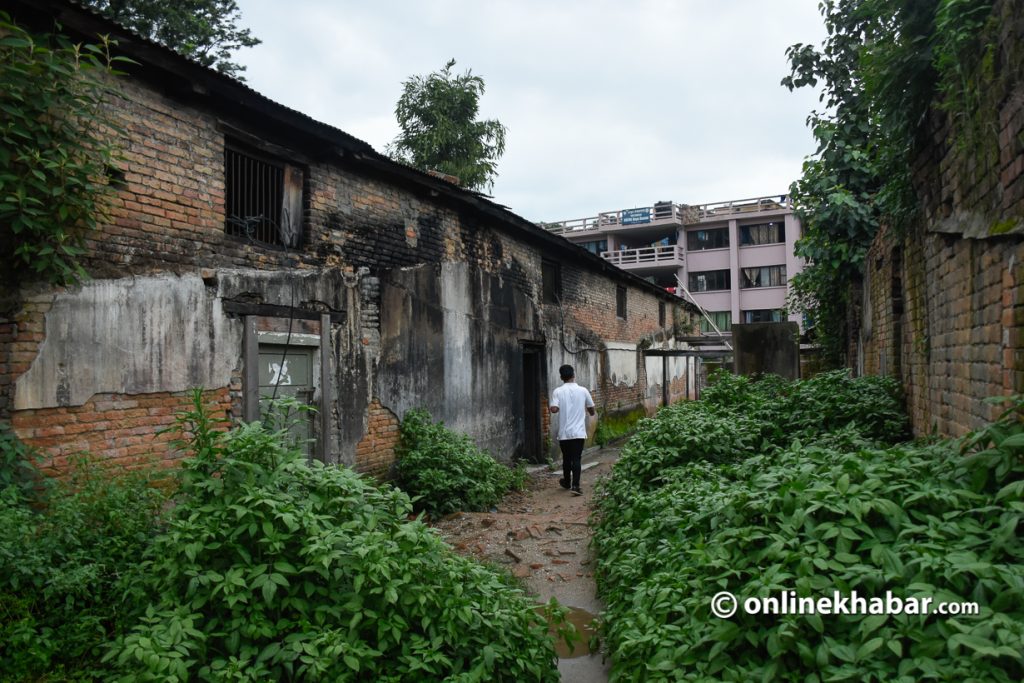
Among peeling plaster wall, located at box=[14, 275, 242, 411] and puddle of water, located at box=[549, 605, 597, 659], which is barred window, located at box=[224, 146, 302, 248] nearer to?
peeling plaster wall, located at box=[14, 275, 242, 411]

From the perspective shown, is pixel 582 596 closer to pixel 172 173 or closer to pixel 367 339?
pixel 367 339

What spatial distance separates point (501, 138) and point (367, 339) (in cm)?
1480

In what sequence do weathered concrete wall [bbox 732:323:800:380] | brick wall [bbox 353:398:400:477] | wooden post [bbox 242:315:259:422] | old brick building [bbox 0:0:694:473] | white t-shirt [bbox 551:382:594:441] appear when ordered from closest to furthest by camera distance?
old brick building [bbox 0:0:694:473], wooden post [bbox 242:315:259:422], brick wall [bbox 353:398:400:477], white t-shirt [bbox 551:382:594:441], weathered concrete wall [bbox 732:323:800:380]

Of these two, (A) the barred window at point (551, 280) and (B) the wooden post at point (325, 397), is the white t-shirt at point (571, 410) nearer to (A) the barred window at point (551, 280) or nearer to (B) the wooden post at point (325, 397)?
(B) the wooden post at point (325, 397)

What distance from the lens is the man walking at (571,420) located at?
906cm

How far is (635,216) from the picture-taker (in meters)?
36.2

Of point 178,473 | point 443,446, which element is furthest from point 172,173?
point 443,446

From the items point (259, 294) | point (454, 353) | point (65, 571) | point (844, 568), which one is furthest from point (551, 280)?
point (844, 568)

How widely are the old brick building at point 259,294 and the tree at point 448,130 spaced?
9880 mm

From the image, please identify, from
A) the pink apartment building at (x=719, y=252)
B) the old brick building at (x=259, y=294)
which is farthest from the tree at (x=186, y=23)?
the pink apartment building at (x=719, y=252)

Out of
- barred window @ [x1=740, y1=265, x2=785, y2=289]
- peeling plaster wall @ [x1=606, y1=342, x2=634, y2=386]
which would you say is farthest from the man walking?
barred window @ [x1=740, y1=265, x2=785, y2=289]

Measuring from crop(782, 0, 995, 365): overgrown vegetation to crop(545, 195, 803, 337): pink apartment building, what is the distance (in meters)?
20.0

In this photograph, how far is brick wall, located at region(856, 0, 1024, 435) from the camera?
3.24 m

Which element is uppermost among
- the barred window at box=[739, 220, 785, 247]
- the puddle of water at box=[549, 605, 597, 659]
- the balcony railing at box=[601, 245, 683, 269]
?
the barred window at box=[739, 220, 785, 247]
